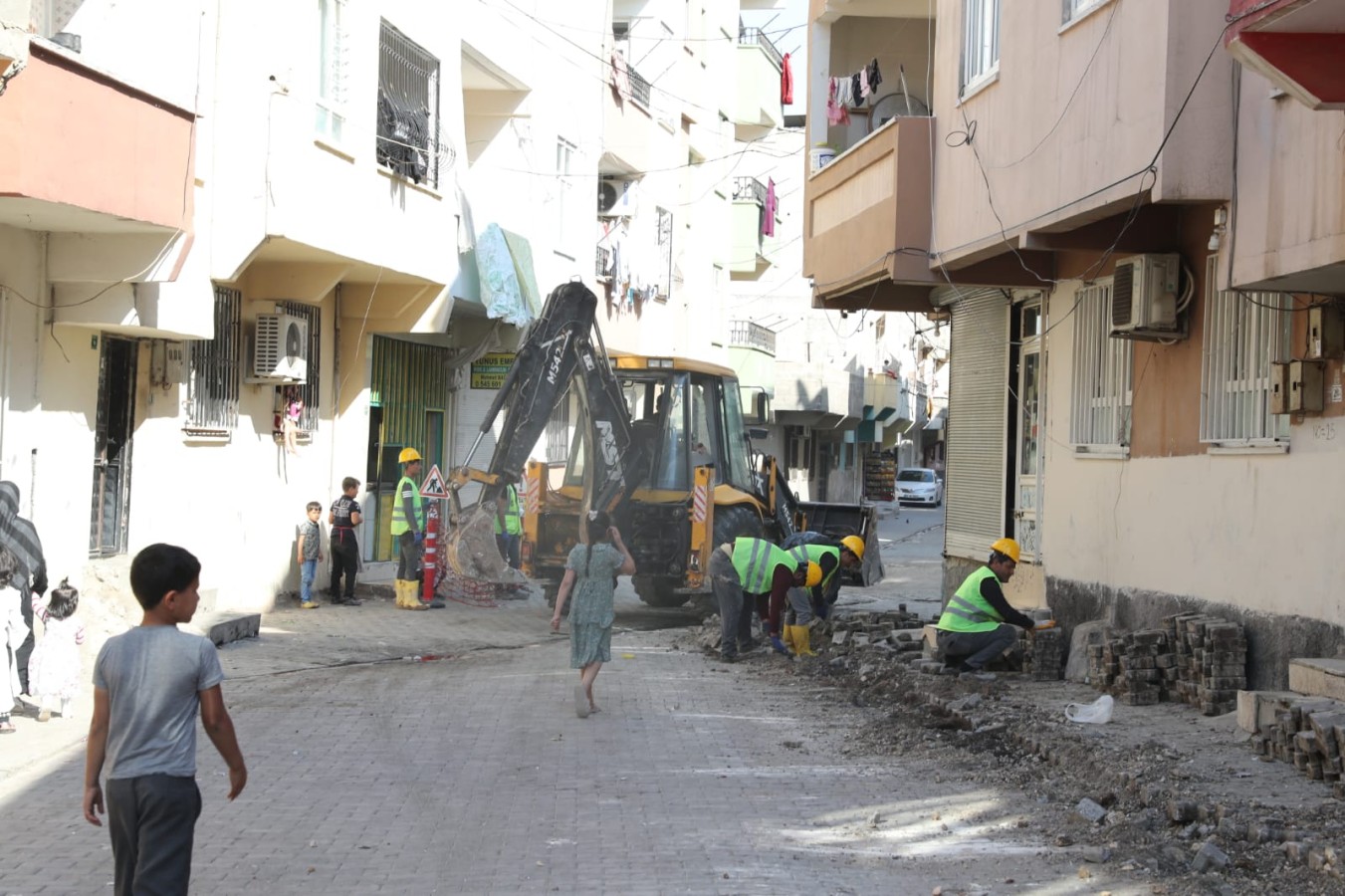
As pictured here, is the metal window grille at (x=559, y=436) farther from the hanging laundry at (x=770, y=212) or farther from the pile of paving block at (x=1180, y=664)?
the hanging laundry at (x=770, y=212)

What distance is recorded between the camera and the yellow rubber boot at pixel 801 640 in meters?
14.9

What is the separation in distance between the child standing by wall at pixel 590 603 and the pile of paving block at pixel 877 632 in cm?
343

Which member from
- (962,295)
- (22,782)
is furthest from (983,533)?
(22,782)

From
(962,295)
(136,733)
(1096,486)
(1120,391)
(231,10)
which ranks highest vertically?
(231,10)

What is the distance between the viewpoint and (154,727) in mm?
5121

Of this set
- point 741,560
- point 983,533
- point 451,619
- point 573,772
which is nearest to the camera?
point 573,772

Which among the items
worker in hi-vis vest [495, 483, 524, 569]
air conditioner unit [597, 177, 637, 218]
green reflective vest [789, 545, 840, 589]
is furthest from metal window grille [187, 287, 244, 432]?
air conditioner unit [597, 177, 637, 218]

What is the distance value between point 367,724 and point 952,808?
4488 mm

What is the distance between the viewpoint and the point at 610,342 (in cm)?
2892

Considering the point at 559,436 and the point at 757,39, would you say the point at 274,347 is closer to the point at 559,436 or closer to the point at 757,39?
the point at 559,436

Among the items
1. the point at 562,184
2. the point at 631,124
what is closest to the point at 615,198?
the point at 631,124

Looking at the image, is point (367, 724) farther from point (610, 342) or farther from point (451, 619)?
point (610, 342)

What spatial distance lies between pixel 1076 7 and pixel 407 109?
1020cm

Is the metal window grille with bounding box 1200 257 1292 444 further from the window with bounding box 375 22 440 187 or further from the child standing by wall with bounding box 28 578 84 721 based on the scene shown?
the window with bounding box 375 22 440 187
